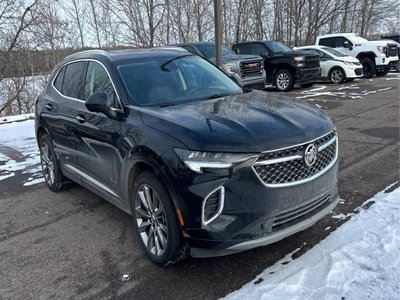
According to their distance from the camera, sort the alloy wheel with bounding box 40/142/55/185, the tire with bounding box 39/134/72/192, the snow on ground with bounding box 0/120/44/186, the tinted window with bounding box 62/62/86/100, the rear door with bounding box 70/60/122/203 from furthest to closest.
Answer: the snow on ground with bounding box 0/120/44/186 → the alloy wheel with bounding box 40/142/55/185 → the tire with bounding box 39/134/72/192 → the tinted window with bounding box 62/62/86/100 → the rear door with bounding box 70/60/122/203

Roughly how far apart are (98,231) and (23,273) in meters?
0.89

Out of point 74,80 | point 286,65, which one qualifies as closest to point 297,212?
point 74,80

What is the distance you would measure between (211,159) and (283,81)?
13.9 metres

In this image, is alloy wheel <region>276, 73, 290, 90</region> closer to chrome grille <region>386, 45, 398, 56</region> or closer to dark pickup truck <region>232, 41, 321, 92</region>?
dark pickup truck <region>232, 41, 321, 92</region>

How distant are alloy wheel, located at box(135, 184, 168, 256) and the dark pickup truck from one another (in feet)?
43.3

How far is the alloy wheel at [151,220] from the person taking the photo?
130 inches

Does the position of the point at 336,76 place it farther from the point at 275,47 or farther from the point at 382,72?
the point at 382,72

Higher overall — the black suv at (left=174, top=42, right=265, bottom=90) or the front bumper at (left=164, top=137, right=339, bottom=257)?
the black suv at (left=174, top=42, right=265, bottom=90)

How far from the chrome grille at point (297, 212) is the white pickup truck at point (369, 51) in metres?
17.9

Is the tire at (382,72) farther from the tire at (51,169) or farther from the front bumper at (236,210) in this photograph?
the front bumper at (236,210)

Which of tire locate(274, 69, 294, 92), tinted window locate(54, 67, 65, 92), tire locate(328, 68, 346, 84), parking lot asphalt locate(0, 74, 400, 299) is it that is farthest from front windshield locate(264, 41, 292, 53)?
tinted window locate(54, 67, 65, 92)

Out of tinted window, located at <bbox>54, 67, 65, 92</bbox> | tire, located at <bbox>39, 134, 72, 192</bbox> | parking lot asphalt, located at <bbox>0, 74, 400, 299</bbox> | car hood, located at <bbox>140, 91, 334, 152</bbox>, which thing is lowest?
parking lot asphalt, located at <bbox>0, 74, 400, 299</bbox>

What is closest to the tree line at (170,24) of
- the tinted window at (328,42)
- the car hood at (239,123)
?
the tinted window at (328,42)

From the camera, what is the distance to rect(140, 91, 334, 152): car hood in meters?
2.96
